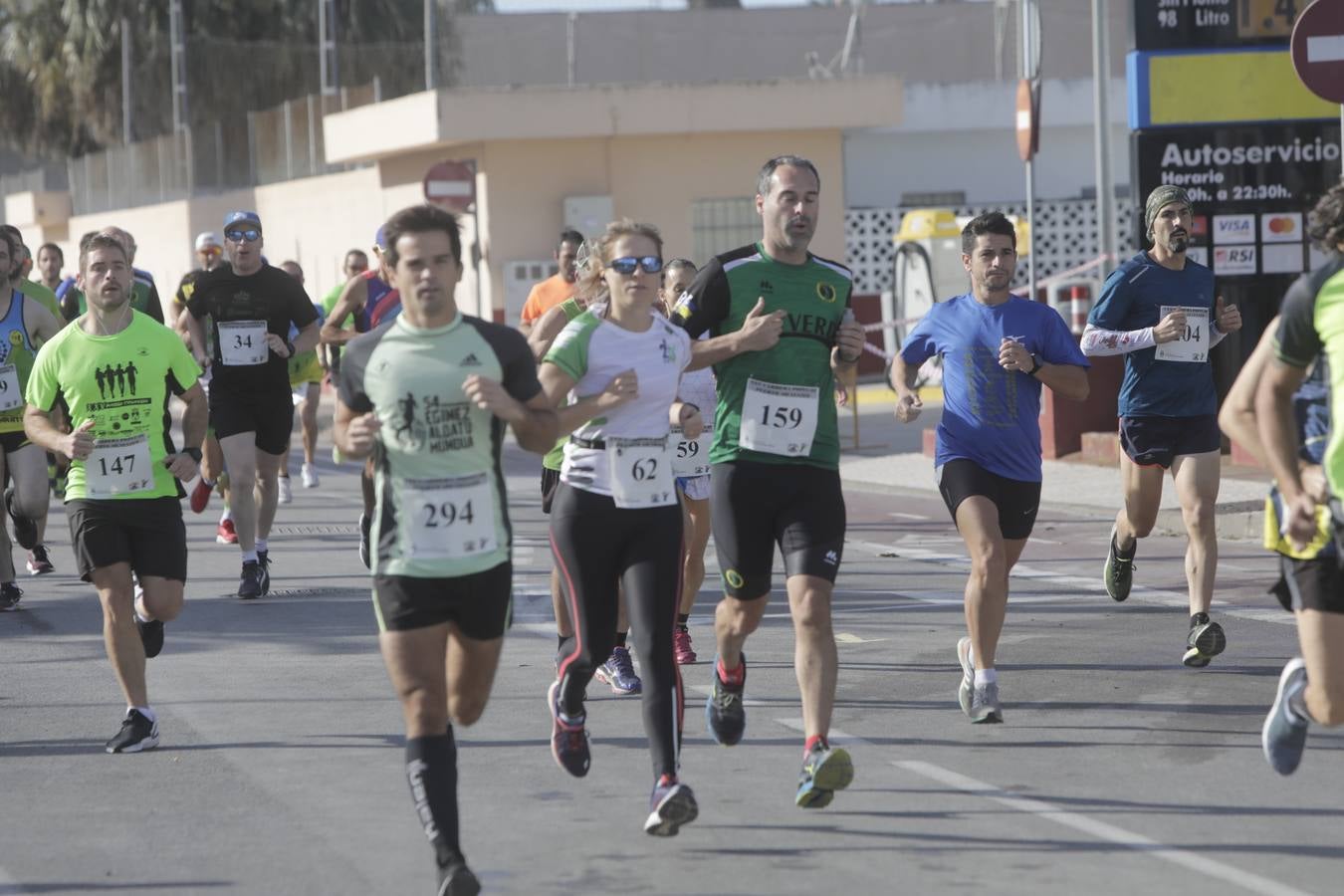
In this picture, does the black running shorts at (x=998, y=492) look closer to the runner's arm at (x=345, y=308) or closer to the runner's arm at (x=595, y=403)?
the runner's arm at (x=595, y=403)

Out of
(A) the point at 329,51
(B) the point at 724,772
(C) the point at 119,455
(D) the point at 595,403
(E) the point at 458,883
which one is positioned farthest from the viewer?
(A) the point at 329,51

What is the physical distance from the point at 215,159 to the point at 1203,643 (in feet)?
122

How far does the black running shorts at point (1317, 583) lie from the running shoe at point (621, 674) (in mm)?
3397

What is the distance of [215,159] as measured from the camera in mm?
43750

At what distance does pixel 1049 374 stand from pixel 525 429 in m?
2.71

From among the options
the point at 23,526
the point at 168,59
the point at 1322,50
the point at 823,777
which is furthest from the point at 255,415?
the point at 168,59

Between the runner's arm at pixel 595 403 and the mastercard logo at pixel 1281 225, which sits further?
the mastercard logo at pixel 1281 225

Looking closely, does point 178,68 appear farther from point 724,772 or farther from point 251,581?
point 724,772

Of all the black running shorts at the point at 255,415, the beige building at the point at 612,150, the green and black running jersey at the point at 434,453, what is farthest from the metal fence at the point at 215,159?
the green and black running jersey at the point at 434,453

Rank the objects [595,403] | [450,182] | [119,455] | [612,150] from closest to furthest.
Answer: [595,403], [119,455], [450,182], [612,150]

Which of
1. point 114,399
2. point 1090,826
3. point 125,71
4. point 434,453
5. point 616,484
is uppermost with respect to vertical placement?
point 125,71

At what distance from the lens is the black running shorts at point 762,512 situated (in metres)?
7.12

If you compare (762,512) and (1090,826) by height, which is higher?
(762,512)

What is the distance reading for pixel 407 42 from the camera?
51.1 m
